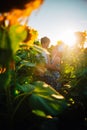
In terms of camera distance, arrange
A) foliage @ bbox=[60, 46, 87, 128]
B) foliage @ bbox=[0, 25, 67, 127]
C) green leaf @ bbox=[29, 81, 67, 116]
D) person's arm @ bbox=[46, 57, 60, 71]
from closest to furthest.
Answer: foliage @ bbox=[0, 25, 67, 127] < green leaf @ bbox=[29, 81, 67, 116] < foliage @ bbox=[60, 46, 87, 128] < person's arm @ bbox=[46, 57, 60, 71]

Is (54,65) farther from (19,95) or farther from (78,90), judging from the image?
(19,95)

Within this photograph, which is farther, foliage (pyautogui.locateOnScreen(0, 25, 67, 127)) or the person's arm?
the person's arm

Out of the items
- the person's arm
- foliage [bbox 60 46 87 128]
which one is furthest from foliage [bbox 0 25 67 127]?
the person's arm

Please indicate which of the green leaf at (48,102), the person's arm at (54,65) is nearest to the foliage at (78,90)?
the green leaf at (48,102)

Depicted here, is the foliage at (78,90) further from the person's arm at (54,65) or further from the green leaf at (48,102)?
the person's arm at (54,65)

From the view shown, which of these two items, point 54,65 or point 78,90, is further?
point 54,65

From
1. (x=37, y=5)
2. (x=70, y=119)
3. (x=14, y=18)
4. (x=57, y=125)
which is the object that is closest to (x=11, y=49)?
(x=14, y=18)

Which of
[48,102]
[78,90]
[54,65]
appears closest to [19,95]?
[48,102]

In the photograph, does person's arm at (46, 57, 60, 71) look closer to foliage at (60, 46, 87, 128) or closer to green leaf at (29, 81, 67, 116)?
foliage at (60, 46, 87, 128)

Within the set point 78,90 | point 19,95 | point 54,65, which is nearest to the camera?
Result: point 19,95

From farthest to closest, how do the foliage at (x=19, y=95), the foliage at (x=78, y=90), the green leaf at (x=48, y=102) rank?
the foliage at (x=78, y=90) → the green leaf at (x=48, y=102) → the foliage at (x=19, y=95)

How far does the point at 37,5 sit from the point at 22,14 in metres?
0.09

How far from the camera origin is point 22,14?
141cm

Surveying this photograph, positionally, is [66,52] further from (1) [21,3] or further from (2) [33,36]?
(1) [21,3]
